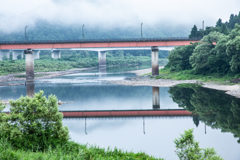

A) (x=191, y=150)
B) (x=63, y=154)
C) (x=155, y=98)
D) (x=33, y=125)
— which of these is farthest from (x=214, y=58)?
(x=63, y=154)

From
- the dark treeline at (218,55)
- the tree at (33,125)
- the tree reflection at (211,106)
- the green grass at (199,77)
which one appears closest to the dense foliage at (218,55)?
the dark treeline at (218,55)

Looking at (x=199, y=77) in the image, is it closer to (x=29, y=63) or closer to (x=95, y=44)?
(x=95, y=44)

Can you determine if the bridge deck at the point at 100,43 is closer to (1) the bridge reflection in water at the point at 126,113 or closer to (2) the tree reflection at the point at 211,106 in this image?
(2) the tree reflection at the point at 211,106

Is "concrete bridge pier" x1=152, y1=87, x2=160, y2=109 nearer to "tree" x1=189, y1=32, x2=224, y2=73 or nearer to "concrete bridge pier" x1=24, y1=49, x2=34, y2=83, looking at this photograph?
"tree" x1=189, y1=32, x2=224, y2=73

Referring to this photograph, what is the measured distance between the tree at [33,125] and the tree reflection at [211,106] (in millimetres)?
16452

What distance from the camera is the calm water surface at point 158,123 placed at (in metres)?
25.0

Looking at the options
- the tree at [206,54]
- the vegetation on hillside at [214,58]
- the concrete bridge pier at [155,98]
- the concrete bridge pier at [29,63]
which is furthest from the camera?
the concrete bridge pier at [29,63]

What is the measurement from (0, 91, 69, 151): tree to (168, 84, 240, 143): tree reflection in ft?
54.0

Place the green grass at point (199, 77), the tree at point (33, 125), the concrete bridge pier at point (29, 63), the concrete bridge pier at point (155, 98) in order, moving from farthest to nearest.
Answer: the concrete bridge pier at point (29, 63) → the green grass at point (199, 77) → the concrete bridge pier at point (155, 98) → the tree at point (33, 125)

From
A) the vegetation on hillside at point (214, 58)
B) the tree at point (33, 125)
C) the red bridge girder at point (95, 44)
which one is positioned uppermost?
the red bridge girder at point (95, 44)

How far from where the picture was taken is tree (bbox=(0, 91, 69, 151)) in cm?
1808

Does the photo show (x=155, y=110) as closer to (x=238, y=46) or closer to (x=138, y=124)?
(x=138, y=124)

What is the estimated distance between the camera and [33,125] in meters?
18.5

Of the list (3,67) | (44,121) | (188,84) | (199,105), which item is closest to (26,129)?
(44,121)
